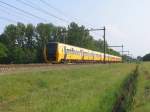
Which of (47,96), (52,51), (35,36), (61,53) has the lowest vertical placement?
(47,96)

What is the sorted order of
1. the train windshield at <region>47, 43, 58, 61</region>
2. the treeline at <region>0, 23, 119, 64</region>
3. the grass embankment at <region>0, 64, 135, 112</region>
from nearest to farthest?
the grass embankment at <region>0, 64, 135, 112</region>
the train windshield at <region>47, 43, 58, 61</region>
the treeline at <region>0, 23, 119, 64</region>

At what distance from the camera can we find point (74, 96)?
74.2 feet

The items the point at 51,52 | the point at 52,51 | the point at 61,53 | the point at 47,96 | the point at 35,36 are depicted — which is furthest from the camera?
the point at 35,36

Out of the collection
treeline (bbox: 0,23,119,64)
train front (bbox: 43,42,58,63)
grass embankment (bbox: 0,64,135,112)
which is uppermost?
treeline (bbox: 0,23,119,64)

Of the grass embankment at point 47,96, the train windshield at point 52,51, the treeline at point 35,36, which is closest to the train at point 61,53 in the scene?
the train windshield at point 52,51

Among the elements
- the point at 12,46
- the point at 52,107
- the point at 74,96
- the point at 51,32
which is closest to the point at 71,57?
the point at 74,96

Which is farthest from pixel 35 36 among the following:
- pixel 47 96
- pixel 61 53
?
pixel 47 96

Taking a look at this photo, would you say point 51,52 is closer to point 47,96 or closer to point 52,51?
point 52,51

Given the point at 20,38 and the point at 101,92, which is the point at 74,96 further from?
the point at 20,38

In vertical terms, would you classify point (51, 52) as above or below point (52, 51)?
below

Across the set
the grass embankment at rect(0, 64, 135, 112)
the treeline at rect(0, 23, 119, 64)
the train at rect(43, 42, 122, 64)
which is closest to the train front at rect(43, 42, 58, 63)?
the train at rect(43, 42, 122, 64)

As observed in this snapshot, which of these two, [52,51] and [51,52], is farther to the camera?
[51,52]

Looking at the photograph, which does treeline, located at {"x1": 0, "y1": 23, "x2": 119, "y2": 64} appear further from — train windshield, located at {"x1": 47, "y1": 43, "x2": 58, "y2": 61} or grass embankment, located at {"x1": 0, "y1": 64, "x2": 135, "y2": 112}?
grass embankment, located at {"x1": 0, "y1": 64, "x2": 135, "y2": 112}

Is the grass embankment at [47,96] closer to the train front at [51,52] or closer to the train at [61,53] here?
the train front at [51,52]
